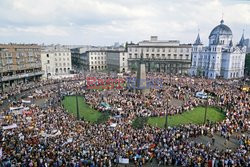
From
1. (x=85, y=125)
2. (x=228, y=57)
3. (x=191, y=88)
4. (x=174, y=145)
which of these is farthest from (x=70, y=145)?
(x=228, y=57)

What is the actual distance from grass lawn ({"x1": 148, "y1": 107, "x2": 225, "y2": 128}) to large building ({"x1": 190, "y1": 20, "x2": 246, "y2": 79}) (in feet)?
141

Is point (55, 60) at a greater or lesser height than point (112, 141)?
greater

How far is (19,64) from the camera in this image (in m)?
56.4

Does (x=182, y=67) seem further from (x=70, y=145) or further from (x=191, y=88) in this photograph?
(x=70, y=145)

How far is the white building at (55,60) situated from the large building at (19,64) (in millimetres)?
8286

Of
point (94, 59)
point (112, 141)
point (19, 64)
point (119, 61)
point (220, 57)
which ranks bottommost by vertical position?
point (112, 141)

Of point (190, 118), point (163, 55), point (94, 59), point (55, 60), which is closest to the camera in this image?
point (190, 118)

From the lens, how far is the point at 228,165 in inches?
598

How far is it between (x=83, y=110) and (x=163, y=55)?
213ft

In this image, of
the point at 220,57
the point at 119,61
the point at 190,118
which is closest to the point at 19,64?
the point at 119,61

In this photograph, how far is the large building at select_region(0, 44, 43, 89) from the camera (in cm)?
5159

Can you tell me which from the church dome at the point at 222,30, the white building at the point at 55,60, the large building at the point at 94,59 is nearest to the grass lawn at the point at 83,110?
the white building at the point at 55,60

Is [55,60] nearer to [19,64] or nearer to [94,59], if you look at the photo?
[94,59]

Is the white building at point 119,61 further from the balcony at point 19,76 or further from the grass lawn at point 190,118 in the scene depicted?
the grass lawn at point 190,118
